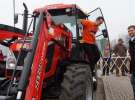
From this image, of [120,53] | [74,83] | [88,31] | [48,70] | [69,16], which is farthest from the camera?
[120,53]

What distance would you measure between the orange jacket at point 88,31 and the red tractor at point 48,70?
0.47 metres

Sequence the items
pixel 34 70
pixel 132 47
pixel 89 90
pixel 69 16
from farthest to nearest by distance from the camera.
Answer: pixel 69 16 → pixel 132 47 → pixel 89 90 → pixel 34 70

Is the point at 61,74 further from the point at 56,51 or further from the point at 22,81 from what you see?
the point at 22,81

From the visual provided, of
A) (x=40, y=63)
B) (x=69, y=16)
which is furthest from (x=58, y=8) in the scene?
(x=40, y=63)

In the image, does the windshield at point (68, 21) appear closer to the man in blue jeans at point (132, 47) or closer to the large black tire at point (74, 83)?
the man in blue jeans at point (132, 47)

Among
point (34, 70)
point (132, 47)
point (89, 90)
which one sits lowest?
point (89, 90)

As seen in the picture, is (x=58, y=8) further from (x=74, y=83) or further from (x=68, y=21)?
(x=74, y=83)

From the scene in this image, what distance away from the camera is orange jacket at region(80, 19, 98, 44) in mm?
9773

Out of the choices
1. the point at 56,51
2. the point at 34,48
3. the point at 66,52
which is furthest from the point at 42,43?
the point at 66,52

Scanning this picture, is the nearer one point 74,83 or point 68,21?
point 74,83

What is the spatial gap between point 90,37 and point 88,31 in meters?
0.16

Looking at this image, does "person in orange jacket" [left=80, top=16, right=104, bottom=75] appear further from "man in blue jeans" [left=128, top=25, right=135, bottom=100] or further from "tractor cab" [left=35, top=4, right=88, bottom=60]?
"man in blue jeans" [left=128, top=25, right=135, bottom=100]

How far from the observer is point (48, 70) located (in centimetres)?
705

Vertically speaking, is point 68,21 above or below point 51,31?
above
